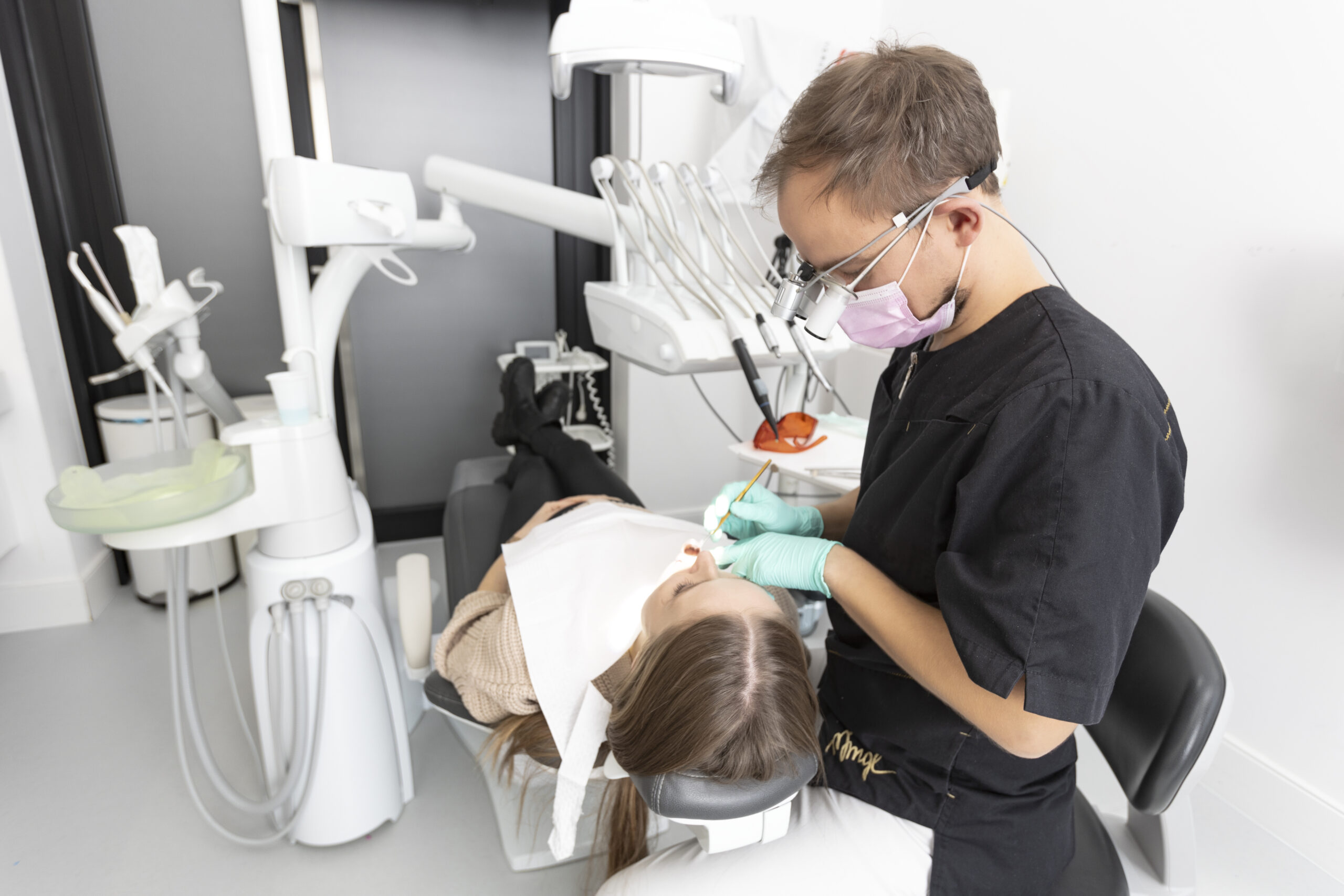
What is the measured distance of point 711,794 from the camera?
725 mm

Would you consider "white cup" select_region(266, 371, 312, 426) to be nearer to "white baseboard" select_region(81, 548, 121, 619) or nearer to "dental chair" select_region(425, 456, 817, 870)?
"dental chair" select_region(425, 456, 817, 870)

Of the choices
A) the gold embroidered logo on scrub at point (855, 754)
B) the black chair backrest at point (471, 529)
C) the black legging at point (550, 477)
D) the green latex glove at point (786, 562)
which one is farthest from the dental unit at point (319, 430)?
the gold embroidered logo on scrub at point (855, 754)

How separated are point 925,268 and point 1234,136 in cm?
120

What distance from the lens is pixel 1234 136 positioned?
1.46 m

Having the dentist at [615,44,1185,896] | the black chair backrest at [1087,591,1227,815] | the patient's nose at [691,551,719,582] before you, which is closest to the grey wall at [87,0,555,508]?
the patient's nose at [691,551,719,582]

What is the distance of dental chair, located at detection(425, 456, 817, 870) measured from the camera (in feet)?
2.39

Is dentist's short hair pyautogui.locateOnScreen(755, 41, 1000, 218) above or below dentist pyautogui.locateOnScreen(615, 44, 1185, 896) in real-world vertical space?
above

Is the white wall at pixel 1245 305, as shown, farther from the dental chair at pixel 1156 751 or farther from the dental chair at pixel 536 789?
the dental chair at pixel 536 789

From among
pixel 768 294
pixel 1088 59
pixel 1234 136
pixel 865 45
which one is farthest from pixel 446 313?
pixel 1234 136

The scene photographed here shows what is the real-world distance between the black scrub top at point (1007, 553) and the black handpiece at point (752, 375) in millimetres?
400

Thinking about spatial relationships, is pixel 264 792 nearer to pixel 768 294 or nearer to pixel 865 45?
pixel 768 294

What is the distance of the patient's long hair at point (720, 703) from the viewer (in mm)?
781

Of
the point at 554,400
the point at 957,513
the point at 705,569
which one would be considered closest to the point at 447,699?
the point at 705,569

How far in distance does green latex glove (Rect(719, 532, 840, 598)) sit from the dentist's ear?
1.18 ft
